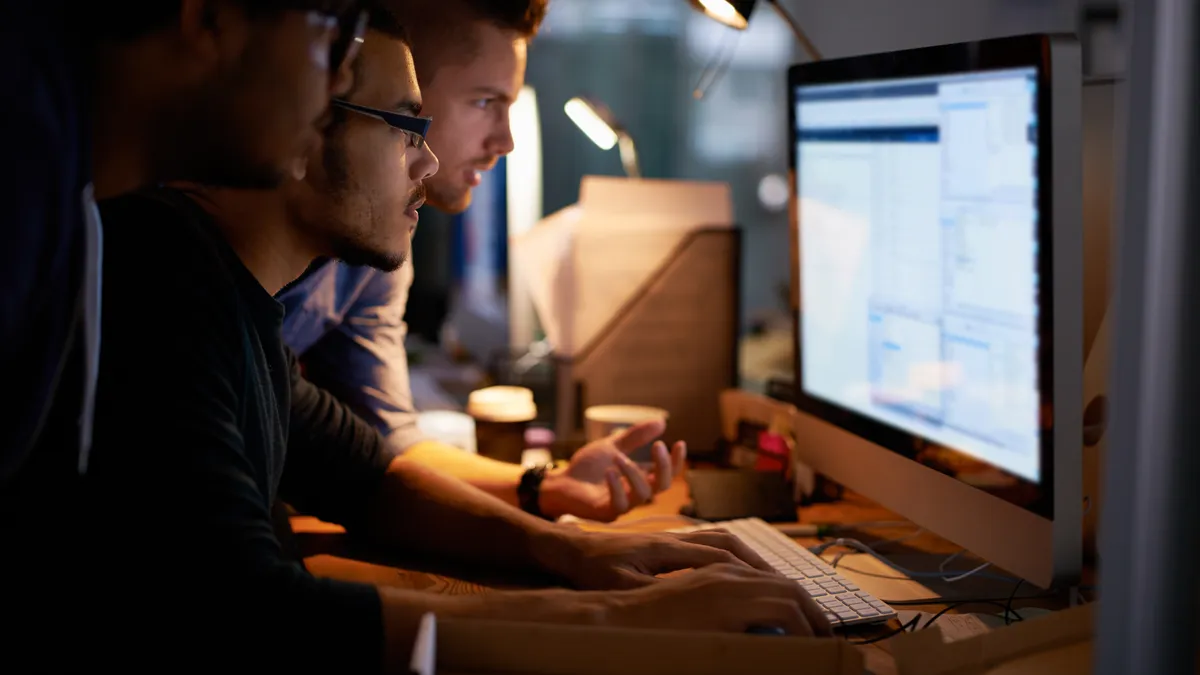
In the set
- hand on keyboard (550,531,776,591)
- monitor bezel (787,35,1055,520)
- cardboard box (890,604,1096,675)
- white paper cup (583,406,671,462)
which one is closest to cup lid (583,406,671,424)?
white paper cup (583,406,671,462)

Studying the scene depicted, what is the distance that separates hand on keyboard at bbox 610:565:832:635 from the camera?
0.84 m

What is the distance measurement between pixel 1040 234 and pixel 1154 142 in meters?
0.42

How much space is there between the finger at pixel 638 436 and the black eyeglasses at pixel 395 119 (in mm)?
503

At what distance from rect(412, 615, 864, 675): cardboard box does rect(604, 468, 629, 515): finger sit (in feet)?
1.91

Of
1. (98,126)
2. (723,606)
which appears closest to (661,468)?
(723,606)

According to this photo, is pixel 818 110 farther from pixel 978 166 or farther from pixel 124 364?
pixel 124 364

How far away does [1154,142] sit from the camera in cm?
54

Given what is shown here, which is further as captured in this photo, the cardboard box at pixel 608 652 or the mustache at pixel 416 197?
the mustache at pixel 416 197

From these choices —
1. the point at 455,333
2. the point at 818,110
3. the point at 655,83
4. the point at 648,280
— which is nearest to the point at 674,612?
the point at 818,110

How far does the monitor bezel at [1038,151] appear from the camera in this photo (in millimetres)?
937

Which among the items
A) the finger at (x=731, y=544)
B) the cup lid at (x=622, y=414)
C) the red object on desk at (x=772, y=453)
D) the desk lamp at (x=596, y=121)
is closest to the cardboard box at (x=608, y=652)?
the finger at (x=731, y=544)

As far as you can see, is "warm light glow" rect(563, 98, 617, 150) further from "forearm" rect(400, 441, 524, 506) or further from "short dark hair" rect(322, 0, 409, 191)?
"short dark hair" rect(322, 0, 409, 191)

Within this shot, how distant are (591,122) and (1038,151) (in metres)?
1.36

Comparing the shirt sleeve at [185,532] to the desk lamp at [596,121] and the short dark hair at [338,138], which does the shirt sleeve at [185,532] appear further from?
the desk lamp at [596,121]
